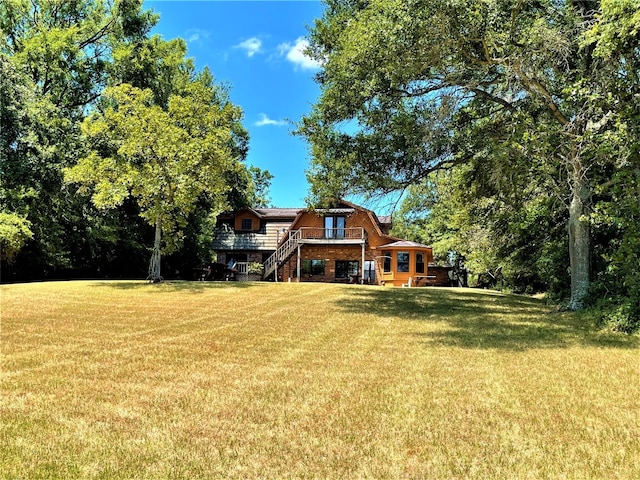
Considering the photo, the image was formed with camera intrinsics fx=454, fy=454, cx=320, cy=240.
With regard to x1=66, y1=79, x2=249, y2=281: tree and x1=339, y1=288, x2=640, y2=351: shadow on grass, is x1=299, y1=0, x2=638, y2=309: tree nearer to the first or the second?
x1=339, y1=288, x2=640, y2=351: shadow on grass

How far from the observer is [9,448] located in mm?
3330

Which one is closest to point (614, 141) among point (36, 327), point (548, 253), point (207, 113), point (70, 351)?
point (548, 253)

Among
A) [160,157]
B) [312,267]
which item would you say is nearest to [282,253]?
[312,267]

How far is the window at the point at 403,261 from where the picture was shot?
31219mm

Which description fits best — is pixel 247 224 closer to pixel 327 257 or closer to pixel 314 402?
pixel 327 257

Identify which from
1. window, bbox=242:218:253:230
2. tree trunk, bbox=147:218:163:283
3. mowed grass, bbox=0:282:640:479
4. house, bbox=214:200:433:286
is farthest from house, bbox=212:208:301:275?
mowed grass, bbox=0:282:640:479

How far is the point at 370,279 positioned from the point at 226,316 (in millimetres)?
21125

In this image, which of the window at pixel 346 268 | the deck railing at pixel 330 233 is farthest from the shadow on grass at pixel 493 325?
the window at pixel 346 268

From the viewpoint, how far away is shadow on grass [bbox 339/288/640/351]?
8.27 m

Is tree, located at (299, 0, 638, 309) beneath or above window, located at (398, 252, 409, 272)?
above

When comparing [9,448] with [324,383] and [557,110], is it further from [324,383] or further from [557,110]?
[557,110]

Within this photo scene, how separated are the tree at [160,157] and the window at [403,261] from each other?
1510 centimetres

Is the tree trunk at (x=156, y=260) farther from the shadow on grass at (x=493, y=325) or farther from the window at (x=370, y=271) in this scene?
the window at (x=370, y=271)

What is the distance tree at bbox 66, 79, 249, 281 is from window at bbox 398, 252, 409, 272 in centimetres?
1510
